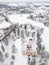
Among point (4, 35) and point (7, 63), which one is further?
point (4, 35)

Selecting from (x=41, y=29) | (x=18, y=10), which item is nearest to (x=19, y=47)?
(x=41, y=29)

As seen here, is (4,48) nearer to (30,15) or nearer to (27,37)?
(27,37)

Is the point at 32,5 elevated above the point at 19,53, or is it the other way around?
the point at 32,5

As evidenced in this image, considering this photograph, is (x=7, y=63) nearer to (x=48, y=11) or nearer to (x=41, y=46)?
(x=41, y=46)

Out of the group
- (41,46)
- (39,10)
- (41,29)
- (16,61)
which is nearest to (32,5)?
(39,10)

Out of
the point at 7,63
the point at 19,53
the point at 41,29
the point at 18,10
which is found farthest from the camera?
the point at 18,10

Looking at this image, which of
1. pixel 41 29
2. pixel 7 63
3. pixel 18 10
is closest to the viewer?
pixel 7 63

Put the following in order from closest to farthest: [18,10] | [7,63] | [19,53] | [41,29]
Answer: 1. [7,63]
2. [19,53]
3. [41,29]
4. [18,10]

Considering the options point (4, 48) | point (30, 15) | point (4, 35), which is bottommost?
point (4, 48)

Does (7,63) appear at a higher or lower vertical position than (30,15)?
lower
